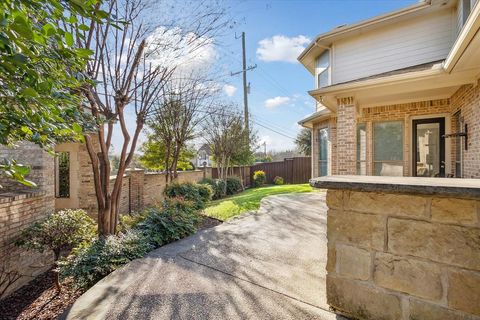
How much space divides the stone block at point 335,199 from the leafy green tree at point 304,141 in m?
20.8

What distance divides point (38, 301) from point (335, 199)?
4264mm

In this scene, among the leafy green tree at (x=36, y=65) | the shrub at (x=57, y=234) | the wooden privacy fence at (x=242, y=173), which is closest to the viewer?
the leafy green tree at (x=36, y=65)

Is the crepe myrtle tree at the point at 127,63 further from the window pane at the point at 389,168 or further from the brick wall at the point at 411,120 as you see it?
the window pane at the point at 389,168

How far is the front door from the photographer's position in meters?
6.68

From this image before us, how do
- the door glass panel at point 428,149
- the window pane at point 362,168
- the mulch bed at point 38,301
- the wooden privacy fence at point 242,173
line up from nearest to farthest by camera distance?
the mulch bed at point 38,301 < the door glass panel at point 428,149 < the window pane at point 362,168 < the wooden privacy fence at point 242,173

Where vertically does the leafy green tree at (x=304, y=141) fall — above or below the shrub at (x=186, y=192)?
above

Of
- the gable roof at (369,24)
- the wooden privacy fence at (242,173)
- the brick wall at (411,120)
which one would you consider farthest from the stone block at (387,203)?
the wooden privacy fence at (242,173)

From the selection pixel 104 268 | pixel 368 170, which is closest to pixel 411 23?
pixel 368 170

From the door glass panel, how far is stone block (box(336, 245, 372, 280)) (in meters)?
6.36

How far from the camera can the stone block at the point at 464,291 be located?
1569 mm

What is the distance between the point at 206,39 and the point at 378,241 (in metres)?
4.76

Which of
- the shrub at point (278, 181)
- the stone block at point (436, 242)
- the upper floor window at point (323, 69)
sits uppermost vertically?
the upper floor window at point (323, 69)

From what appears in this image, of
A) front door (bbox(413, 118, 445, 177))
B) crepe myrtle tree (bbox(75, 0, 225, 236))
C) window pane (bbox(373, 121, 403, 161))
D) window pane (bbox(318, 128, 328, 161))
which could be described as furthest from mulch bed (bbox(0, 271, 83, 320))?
window pane (bbox(318, 128, 328, 161))

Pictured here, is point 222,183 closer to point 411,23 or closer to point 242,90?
point 242,90
